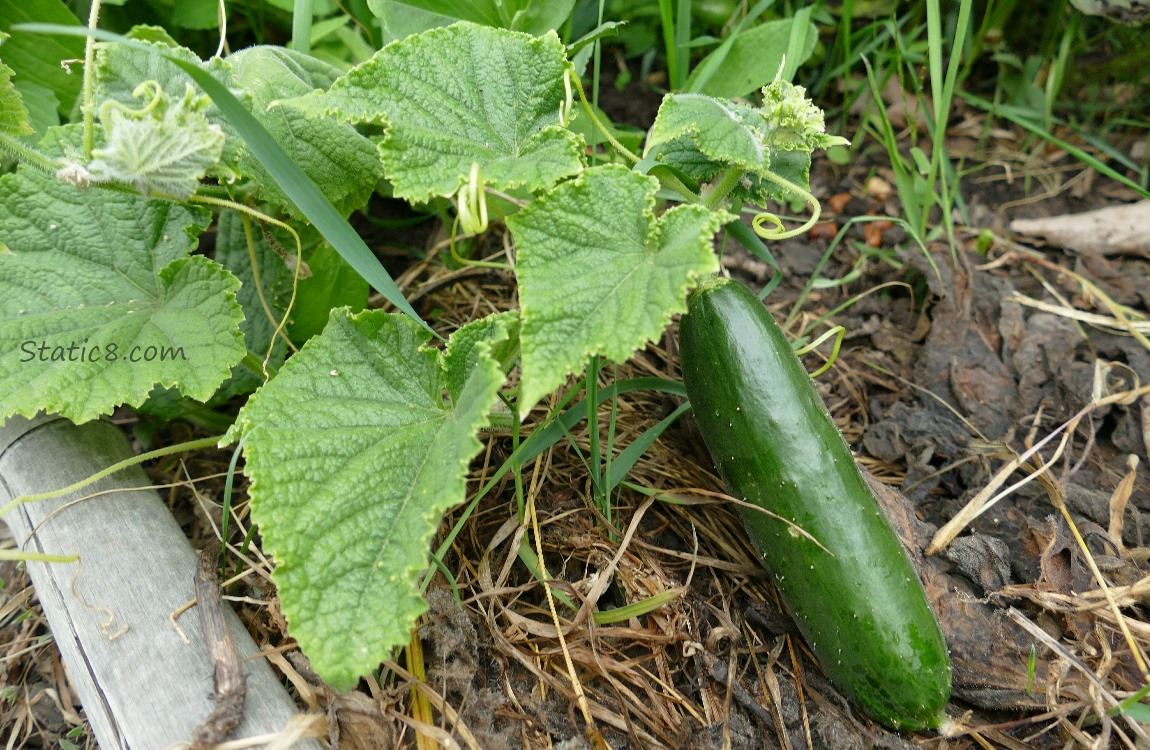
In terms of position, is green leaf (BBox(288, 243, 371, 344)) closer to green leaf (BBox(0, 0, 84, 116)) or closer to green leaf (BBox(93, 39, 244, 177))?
green leaf (BBox(93, 39, 244, 177))

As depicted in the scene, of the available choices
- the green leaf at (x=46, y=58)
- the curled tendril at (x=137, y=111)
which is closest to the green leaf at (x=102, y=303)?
the curled tendril at (x=137, y=111)

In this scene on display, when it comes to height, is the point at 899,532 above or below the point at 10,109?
below

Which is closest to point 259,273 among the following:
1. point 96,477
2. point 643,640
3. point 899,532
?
point 96,477

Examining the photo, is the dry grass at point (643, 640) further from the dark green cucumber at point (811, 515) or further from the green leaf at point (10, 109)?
the green leaf at point (10, 109)

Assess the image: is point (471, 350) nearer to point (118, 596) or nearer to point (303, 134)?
point (303, 134)

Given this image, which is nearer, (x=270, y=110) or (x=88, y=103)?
(x=88, y=103)

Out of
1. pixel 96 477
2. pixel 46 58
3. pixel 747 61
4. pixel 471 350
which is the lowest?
pixel 96 477
